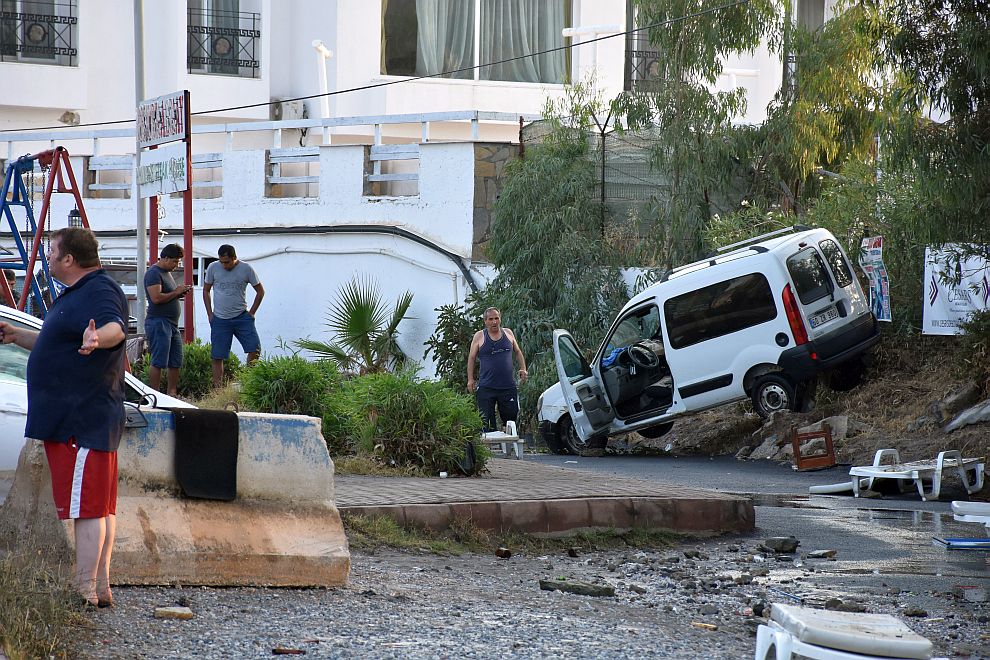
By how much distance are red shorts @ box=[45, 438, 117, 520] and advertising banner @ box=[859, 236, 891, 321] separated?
12468mm

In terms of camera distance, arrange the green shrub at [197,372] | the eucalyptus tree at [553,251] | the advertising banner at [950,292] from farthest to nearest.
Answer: the eucalyptus tree at [553,251], the green shrub at [197,372], the advertising banner at [950,292]

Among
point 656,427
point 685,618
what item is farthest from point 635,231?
point 685,618

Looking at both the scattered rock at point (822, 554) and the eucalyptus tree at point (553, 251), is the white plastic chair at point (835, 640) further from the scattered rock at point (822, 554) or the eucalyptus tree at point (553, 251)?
the eucalyptus tree at point (553, 251)

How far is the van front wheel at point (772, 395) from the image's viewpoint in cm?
1648

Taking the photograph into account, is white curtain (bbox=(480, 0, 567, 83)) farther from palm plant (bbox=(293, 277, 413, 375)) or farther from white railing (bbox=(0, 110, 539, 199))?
palm plant (bbox=(293, 277, 413, 375))

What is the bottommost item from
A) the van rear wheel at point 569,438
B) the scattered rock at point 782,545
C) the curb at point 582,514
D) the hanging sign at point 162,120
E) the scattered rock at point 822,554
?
the van rear wheel at point 569,438

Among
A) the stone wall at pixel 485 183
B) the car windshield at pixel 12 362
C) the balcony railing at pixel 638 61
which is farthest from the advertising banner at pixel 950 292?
the balcony railing at pixel 638 61

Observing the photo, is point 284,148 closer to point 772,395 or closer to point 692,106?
point 692,106

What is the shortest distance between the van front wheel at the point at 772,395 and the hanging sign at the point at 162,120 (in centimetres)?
715

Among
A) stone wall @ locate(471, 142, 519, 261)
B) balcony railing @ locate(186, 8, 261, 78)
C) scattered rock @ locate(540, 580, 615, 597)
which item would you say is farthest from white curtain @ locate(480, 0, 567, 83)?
scattered rock @ locate(540, 580, 615, 597)

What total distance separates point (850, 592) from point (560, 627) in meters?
2.16

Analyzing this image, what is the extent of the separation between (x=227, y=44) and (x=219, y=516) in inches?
910

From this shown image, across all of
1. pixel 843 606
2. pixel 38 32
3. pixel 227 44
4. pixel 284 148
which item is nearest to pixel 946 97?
pixel 843 606

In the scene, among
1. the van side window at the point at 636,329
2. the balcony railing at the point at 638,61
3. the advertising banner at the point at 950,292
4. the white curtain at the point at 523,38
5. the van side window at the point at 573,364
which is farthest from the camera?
the white curtain at the point at 523,38
